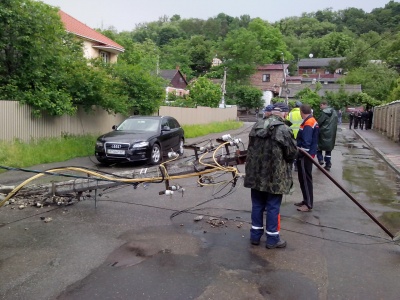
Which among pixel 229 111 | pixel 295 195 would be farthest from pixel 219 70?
pixel 295 195

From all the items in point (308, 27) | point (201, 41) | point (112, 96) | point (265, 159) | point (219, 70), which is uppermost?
point (308, 27)

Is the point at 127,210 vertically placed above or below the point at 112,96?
below

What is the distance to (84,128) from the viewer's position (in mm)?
16656

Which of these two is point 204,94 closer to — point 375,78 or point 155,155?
point 155,155

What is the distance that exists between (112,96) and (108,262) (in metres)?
12.4

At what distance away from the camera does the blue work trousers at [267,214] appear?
17.7ft

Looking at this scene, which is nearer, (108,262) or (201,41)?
(108,262)

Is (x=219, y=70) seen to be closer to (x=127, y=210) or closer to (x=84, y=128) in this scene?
(x=84, y=128)

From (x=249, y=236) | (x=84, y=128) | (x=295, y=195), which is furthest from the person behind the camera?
(x=84, y=128)

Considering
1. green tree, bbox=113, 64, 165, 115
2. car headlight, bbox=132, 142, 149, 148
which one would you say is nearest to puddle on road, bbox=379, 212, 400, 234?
car headlight, bbox=132, 142, 149, 148

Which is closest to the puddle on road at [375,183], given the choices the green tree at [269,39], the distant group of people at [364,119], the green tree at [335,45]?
the distant group of people at [364,119]

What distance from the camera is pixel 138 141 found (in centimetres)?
1238

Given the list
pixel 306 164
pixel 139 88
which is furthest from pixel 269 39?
pixel 306 164

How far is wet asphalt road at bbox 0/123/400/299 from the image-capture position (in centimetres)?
420
